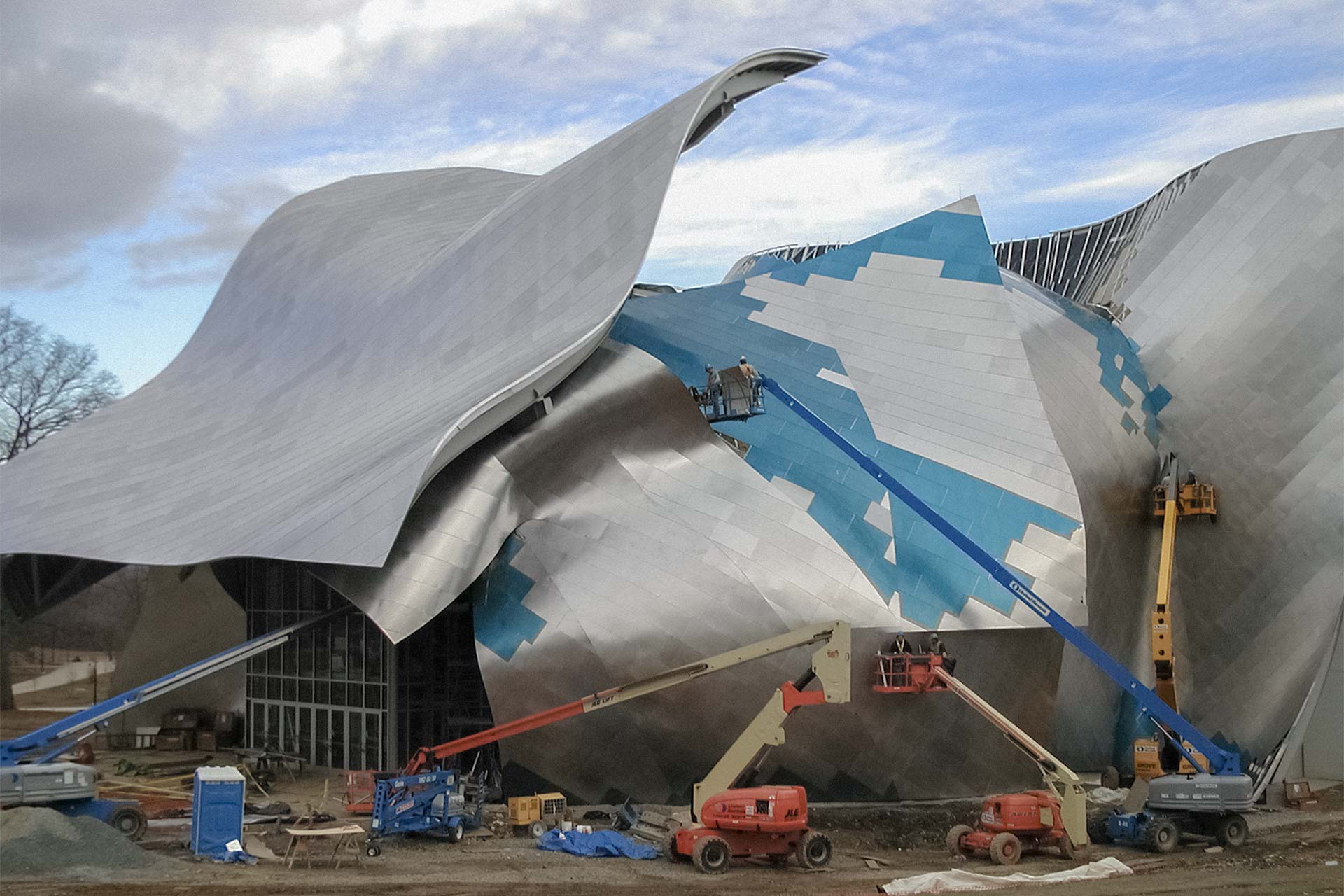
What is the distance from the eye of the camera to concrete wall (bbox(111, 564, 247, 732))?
39.0m

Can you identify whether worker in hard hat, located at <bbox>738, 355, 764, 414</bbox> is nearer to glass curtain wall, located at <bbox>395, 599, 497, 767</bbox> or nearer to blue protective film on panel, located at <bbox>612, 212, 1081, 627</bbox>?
blue protective film on panel, located at <bbox>612, 212, 1081, 627</bbox>

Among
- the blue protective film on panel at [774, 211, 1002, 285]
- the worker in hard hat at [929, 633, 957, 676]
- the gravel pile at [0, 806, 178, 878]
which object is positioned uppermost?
the blue protective film on panel at [774, 211, 1002, 285]

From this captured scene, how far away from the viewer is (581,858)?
2341cm

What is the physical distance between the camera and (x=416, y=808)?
2433 cm

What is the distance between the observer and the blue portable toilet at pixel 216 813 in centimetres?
2277

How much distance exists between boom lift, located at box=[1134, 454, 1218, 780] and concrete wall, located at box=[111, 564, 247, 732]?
2485cm

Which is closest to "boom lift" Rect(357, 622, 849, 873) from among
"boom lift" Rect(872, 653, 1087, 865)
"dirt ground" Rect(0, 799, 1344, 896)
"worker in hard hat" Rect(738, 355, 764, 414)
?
"dirt ground" Rect(0, 799, 1344, 896)

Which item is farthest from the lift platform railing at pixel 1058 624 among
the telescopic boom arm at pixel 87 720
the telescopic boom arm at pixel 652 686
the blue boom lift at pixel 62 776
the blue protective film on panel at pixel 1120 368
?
the blue boom lift at pixel 62 776

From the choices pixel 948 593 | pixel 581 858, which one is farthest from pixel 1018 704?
pixel 581 858

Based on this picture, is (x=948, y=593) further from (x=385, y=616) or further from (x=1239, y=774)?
(x=385, y=616)

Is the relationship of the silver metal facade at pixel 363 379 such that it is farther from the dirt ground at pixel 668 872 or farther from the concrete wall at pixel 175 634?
the dirt ground at pixel 668 872

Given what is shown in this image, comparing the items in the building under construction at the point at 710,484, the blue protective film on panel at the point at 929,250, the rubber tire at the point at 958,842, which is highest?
the blue protective film on panel at the point at 929,250

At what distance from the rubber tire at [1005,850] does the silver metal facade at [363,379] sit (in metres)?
12.0

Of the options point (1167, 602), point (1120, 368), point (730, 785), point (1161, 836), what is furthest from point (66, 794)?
point (1120, 368)
